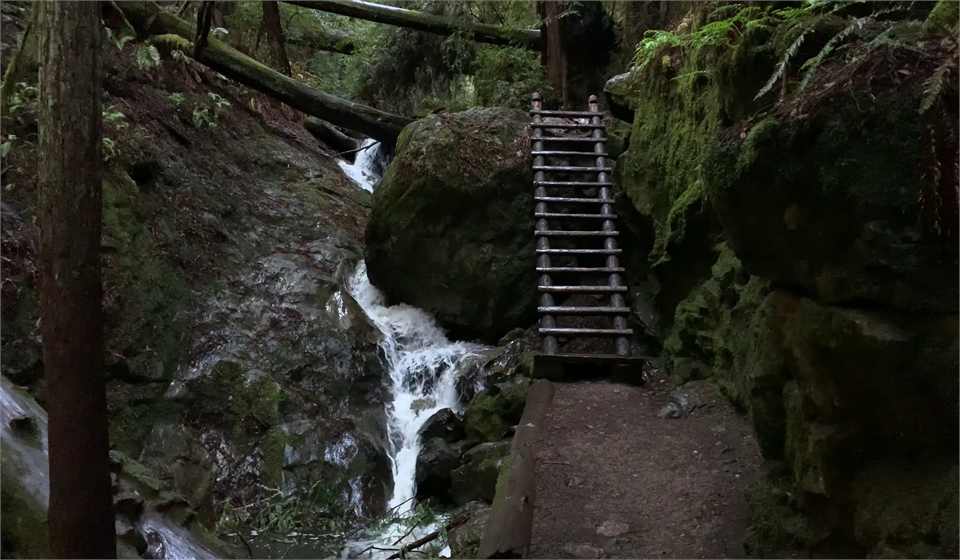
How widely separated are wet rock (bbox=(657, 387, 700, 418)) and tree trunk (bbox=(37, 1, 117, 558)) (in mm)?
4090

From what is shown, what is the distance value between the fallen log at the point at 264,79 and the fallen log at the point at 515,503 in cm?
696

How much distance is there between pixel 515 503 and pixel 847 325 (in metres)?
2.18

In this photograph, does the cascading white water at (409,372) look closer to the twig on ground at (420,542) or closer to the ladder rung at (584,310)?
the twig on ground at (420,542)

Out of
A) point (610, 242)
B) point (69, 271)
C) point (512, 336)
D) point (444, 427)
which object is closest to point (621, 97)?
point (610, 242)

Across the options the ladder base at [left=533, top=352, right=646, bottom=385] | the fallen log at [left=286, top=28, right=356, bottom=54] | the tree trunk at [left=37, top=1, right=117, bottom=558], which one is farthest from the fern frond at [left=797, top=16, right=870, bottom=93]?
the fallen log at [left=286, top=28, right=356, bottom=54]

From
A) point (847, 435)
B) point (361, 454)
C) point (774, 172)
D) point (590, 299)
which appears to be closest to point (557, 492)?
point (847, 435)

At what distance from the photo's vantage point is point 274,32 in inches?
504

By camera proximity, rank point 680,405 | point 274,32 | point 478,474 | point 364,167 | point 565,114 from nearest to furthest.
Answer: point 680,405 → point 478,474 → point 565,114 → point 274,32 → point 364,167

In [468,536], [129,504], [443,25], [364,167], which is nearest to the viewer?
[129,504]

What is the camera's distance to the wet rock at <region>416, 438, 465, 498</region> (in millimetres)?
6590

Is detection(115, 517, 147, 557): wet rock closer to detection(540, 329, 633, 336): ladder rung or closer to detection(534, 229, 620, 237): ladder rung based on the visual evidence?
detection(540, 329, 633, 336): ladder rung

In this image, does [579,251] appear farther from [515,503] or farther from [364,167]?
[364,167]

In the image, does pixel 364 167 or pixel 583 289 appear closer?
pixel 583 289

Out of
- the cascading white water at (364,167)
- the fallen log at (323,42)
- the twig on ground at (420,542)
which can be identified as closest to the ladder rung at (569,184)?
the twig on ground at (420,542)
